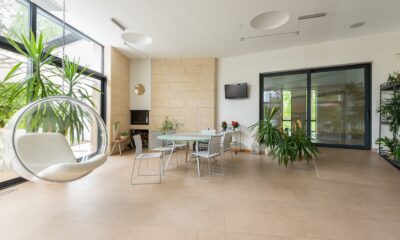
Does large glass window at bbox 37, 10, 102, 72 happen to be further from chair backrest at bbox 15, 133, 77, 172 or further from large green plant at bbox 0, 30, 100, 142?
chair backrest at bbox 15, 133, 77, 172

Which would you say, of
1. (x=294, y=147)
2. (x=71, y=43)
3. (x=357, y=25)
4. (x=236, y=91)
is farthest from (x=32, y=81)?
(x=357, y=25)

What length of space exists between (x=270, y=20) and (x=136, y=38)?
129 inches

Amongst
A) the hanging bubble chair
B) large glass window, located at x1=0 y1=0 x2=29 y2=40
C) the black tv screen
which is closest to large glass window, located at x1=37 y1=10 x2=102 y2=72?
large glass window, located at x1=0 y1=0 x2=29 y2=40

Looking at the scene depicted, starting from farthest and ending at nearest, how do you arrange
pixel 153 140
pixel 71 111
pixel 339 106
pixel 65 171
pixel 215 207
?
pixel 339 106, pixel 153 140, pixel 71 111, pixel 215 207, pixel 65 171

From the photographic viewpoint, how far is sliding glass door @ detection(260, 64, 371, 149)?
4.77 m

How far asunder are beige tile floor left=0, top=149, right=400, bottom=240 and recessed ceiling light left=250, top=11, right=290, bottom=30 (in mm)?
3112

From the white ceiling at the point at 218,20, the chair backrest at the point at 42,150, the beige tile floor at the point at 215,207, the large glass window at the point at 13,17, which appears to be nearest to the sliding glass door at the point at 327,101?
the white ceiling at the point at 218,20

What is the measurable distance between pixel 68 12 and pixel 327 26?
17.7ft

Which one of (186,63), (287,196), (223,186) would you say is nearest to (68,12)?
(186,63)

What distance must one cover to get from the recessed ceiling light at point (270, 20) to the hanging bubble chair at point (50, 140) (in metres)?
3.57

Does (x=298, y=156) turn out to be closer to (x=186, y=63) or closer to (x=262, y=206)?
(x=262, y=206)

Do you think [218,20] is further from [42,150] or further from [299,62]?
[42,150]

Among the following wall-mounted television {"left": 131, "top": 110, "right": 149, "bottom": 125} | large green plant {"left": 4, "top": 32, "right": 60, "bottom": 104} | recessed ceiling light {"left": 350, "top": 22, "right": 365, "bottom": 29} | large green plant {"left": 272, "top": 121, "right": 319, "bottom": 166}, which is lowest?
large green plant {"left": 272, "top": 121, "right": 319, "bottom": 166}

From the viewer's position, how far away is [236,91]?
5.73m
